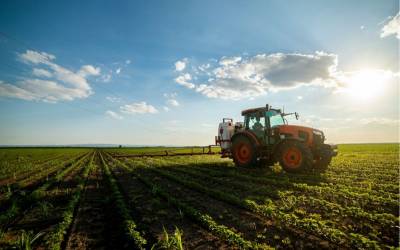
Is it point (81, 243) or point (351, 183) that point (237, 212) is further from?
point (351, 183)

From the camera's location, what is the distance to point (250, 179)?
29.1 feet

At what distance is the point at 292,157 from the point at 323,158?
145 cm

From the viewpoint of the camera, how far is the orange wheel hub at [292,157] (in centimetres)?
912

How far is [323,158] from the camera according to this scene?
974 centimetres

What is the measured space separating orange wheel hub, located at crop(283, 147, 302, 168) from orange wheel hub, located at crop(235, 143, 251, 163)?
2132mm

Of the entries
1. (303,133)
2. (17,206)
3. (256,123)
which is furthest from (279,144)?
(17,206)

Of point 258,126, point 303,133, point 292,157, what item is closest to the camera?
point 292,157

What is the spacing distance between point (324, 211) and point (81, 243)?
4.65 metres

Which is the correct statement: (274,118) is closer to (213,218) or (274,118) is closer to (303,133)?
(303,133)

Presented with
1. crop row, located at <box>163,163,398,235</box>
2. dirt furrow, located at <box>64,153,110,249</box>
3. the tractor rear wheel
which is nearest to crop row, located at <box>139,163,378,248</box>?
crop row, located at <box>163,163,398,235</box>

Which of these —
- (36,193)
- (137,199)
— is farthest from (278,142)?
(36,193)

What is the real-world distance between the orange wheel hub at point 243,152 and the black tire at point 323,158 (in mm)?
2884

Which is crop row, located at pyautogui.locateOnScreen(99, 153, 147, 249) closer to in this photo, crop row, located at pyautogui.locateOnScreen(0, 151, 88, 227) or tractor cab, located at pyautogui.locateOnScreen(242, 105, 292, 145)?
crop row, located at pyautogui.locateOnScreen(0, 151, 88, 227)

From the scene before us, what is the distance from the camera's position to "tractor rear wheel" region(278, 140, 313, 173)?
8.87m
